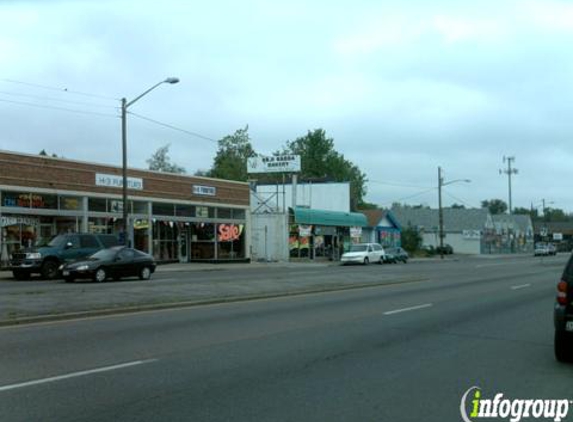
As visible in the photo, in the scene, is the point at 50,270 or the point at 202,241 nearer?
the point at 50,270

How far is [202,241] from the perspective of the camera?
4516 centimetres

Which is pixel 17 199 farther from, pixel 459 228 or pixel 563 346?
pixel 459 228

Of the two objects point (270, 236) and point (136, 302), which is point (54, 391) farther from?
point (270, 236)

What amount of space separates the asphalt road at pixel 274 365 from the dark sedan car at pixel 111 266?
10.7 meters

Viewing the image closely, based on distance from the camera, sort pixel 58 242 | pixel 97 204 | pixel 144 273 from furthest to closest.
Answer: pixel 97 204 < pixel 58 242 < pixel 144 273


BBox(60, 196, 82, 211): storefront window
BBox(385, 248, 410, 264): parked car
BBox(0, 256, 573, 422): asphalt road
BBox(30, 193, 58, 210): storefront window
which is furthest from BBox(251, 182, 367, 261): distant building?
BBox(0, 256, 573, 422): asphalt road

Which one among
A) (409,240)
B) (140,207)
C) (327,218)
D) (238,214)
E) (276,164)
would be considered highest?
(276,164)

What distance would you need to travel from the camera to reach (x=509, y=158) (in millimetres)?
102812

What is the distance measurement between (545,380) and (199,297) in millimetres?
10783

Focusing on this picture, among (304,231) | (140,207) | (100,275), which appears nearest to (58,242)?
(100,275)

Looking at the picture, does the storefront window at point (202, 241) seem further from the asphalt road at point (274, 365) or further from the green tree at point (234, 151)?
the green tree at point (234, 151)

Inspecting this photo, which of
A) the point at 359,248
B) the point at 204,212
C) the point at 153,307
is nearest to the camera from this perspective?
the point at 153,307

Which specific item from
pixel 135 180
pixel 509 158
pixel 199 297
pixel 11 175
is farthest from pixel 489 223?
pixel 199 297

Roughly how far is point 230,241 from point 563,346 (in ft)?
127
